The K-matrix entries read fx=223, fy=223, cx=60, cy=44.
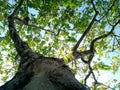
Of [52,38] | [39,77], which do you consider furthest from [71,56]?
[52,38]

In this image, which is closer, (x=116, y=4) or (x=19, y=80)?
(x=19, y=80)

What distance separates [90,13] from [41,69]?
21.8 feet

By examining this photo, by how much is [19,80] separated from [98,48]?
819 centimetres

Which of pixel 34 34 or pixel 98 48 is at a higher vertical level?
pixel 34 34

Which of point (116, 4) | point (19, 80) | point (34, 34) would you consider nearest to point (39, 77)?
point (19, 80)

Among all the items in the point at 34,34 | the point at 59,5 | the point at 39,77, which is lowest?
the point at 39,77

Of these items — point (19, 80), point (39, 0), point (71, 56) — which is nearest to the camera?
point (19, 80)

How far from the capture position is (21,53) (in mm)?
7160

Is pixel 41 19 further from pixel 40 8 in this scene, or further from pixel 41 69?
pixel 41 69

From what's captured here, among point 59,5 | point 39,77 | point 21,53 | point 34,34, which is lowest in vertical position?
point 39,77

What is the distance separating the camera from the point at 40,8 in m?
11.3

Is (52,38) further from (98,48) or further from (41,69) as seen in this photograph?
(41,69)

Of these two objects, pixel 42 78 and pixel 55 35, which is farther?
pixel 55 35

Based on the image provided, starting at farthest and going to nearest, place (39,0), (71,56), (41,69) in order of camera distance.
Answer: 1. (39,0)
2. (71,56)
3. (41,69)
